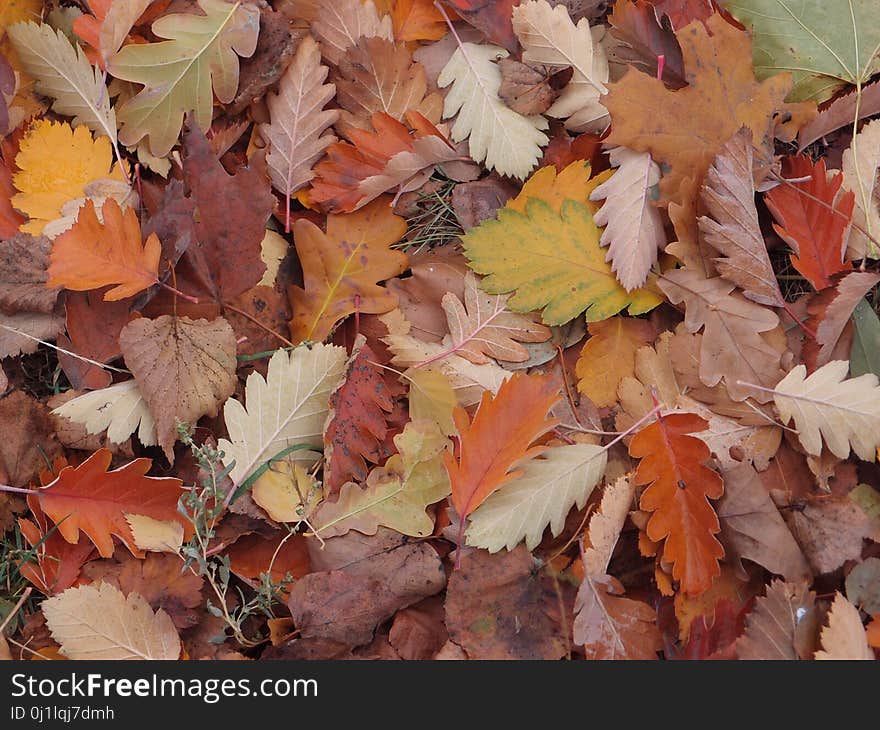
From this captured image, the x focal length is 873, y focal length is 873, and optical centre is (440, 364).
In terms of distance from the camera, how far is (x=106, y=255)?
5.02ft

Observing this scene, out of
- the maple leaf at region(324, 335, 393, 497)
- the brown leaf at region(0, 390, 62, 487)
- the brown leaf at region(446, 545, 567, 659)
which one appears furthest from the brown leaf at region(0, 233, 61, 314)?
the brown leaf at region(446, 545, 567, 659)

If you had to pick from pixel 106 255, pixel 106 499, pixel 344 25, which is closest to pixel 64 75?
pixel 106 255

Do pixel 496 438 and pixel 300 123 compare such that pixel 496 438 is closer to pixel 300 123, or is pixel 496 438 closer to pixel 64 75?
pixel 300 123

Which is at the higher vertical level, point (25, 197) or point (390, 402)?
point (25, 197)

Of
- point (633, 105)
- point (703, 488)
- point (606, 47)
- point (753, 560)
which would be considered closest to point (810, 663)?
point (753, 560)

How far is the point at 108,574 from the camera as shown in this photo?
1.52 m

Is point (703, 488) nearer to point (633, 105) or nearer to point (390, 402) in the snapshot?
point (390, 402)

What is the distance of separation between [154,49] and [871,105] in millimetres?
1348

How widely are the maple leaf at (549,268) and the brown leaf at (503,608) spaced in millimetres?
444

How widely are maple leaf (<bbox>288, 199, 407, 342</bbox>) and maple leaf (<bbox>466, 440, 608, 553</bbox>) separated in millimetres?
411

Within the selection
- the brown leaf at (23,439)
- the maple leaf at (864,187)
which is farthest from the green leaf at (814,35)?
the brown leaf at (23,439)

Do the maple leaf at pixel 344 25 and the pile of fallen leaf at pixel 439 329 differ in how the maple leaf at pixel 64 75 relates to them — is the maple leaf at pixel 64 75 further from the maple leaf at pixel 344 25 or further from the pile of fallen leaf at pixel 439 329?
the maple leaf at pixel 344 25

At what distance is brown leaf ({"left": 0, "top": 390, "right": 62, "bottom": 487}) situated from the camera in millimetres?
1546

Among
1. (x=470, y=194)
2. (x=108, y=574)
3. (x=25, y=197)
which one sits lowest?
(x=108, y=574)
